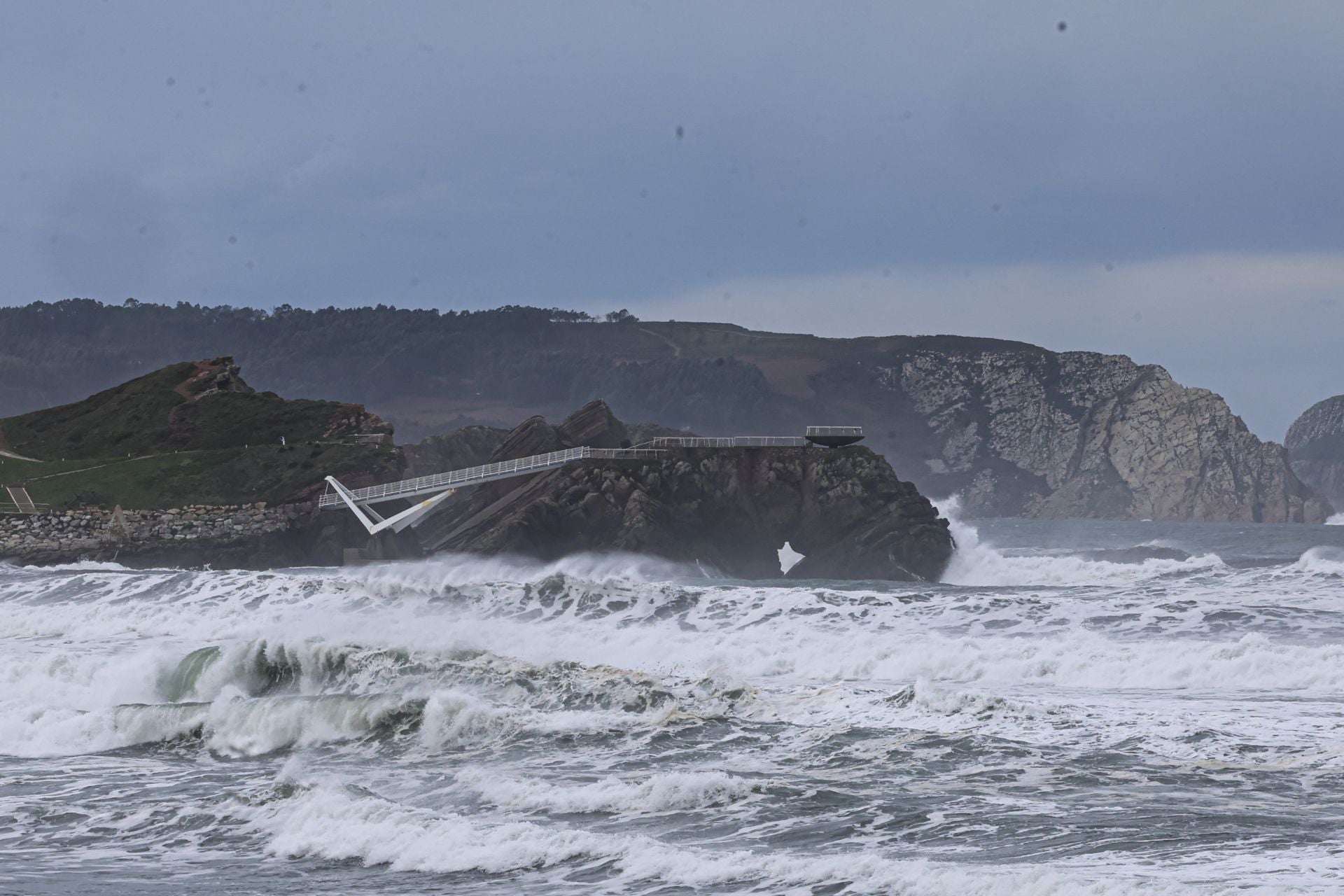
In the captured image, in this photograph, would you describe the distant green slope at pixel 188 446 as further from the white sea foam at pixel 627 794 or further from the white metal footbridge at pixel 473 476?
the white sea foam at pixel 627 794

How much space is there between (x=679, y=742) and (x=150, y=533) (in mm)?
53586

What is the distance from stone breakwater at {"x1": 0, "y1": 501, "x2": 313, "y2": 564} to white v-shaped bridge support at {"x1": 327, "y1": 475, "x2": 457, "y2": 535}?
271 centimetres

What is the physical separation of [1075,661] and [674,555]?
111ft

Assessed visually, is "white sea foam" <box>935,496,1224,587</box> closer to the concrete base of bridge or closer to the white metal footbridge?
the white metal footbridge

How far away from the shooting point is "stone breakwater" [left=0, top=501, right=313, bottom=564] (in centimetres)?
6719

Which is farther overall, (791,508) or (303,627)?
(791,508)

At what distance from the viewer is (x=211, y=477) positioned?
238 ft

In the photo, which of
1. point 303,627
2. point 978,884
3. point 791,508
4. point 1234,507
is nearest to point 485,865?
point 978,884

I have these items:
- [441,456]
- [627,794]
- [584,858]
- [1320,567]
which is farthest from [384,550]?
[584,858]

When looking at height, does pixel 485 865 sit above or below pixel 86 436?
below

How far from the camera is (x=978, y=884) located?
42.8 ft

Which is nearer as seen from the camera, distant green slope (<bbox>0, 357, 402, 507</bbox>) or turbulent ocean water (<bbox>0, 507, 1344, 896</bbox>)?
turbulent ocean water (<bbox>0, 507, 1344, 896</bbox>)

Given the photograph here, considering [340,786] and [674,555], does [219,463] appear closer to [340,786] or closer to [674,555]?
[674,555]

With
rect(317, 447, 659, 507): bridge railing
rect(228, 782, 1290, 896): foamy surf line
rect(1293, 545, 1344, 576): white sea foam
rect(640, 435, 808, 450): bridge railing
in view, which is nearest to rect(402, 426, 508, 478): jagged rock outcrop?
rect(317, 447, 659, 507): bridge railing
